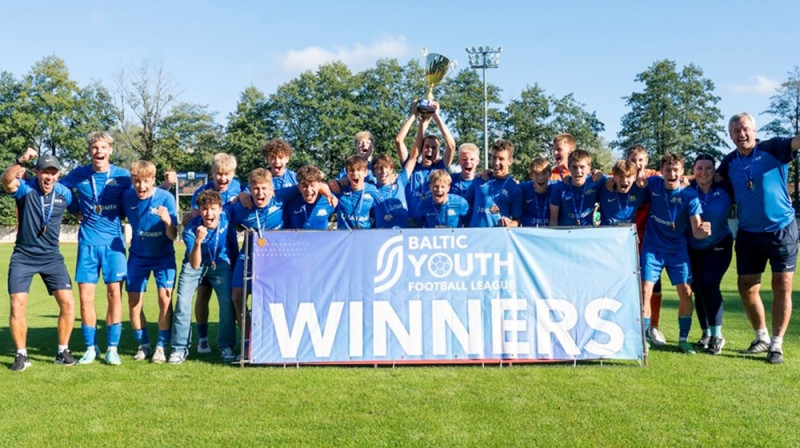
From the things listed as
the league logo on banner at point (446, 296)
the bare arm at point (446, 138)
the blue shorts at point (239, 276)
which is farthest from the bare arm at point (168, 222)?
the bare arm at point (446, 138)

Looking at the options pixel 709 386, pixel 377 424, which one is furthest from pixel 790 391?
pixel 377 424

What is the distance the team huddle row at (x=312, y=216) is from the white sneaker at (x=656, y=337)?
0.8 inches

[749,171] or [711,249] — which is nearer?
[749,171]

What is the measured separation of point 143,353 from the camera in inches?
243

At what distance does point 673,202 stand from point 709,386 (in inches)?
80.8

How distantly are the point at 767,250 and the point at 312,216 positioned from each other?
14.7ft

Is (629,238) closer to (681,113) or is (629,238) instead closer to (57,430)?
(57,430)

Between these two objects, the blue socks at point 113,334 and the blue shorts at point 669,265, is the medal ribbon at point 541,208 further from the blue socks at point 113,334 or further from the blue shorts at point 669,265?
the blue socks at point 113,334

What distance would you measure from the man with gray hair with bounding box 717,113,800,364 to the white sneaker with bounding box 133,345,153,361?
233 inches

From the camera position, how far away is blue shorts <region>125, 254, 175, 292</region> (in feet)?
20.1

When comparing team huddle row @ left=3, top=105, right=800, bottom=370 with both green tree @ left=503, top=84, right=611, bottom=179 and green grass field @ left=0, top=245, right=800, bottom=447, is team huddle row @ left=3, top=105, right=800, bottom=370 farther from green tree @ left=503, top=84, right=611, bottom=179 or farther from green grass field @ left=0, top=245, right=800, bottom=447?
green tree @ left=503, top=84, right=611, bottom=179

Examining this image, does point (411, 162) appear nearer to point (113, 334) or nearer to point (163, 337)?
point (163, 337)

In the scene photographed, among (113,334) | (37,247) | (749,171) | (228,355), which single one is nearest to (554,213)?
(749,171)

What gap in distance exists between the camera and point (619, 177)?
6.39 meters
